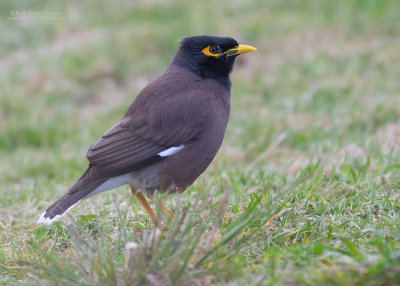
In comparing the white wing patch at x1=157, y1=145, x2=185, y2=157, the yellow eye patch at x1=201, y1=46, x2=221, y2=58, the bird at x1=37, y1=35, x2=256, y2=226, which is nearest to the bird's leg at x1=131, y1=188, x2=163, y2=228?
the bird at x1=37, y1=35, x2=256, y2=226

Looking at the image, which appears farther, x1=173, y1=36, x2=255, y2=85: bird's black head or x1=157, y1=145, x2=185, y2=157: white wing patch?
x1=173, y1=36, x2=255, y2=85: bird's black head

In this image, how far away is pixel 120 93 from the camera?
33.4 feet

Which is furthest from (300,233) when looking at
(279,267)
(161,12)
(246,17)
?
(161,12)

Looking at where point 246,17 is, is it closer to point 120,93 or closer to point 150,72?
point 150,72

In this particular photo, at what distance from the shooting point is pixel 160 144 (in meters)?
4.73

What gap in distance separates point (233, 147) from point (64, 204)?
Result: 11.6 ft

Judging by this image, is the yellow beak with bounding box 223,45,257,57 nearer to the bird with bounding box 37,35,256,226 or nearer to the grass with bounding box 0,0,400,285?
the bird with bounding box 37,35,256,226

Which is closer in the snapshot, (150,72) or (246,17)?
(150,72)

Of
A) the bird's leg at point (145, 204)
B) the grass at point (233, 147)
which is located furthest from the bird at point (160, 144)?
the grass at point (233, 147)

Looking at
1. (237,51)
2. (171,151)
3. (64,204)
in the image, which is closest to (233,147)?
(237,51)

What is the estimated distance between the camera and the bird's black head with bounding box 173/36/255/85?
205 inches

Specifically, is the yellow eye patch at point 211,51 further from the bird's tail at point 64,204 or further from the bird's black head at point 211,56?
the bird's tail at point 64,204

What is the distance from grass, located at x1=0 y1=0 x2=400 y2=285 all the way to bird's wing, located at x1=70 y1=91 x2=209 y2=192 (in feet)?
1.38

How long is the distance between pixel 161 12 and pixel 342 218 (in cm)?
963
